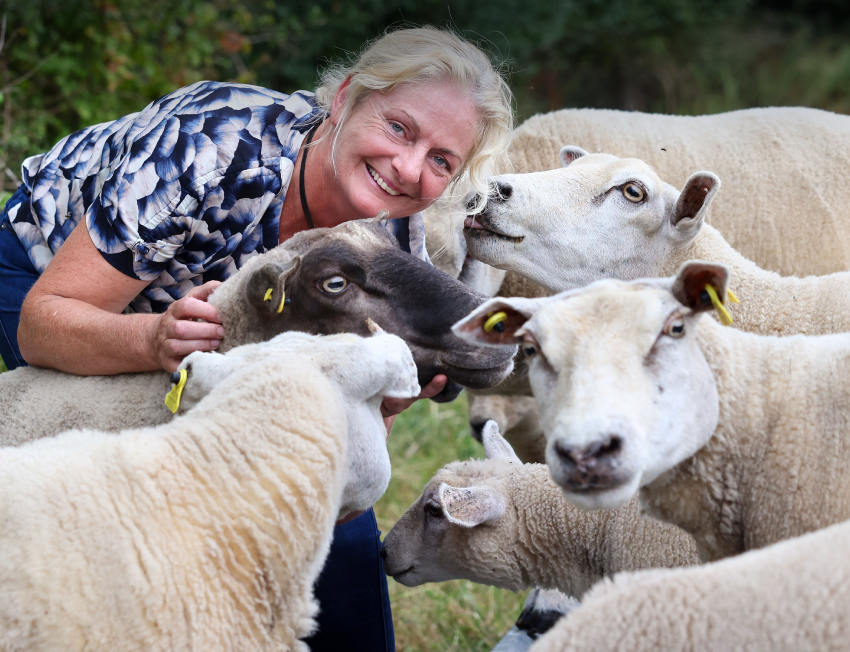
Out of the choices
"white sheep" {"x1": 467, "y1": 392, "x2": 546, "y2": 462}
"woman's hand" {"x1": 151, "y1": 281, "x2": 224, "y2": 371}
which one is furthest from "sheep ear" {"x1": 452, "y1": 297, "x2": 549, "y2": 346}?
"white sheep" {"x1": 467, "y1": 392, "x2": 546, "y2": 462}

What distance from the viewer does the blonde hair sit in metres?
3.48

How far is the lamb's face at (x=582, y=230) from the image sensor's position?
3.71 metres

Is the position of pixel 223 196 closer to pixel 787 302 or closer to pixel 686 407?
pixel 686 407

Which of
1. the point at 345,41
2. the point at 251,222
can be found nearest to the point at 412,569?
the point at 251,222

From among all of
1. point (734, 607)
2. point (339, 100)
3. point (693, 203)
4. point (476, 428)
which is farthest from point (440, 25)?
point (734, 607)

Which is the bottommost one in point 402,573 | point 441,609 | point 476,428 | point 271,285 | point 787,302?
point 441,609

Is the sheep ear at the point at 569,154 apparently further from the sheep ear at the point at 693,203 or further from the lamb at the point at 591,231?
the sheep ear at the point at 693,203

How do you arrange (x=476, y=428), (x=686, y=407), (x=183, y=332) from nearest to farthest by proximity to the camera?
(x=686, y=407)
(x=183, y=332)
(x=476, y=428)

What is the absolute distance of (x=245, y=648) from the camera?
7.47ft

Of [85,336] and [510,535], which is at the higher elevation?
[85,336]

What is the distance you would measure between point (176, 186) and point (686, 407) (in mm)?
1689

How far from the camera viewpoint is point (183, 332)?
117 inches

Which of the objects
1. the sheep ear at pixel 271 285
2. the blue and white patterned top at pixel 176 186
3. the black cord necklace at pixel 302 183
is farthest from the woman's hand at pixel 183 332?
the black cord necklace at pixel 302 183

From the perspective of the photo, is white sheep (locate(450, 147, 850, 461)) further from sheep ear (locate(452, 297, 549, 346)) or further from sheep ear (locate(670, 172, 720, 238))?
sheep ear (locate(452, 297, 549, 346))
